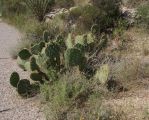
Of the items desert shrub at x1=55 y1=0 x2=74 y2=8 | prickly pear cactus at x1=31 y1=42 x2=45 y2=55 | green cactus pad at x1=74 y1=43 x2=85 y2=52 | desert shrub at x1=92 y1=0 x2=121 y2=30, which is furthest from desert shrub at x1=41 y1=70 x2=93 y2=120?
desert shrub at x1=55 y1=0 x2=74 y2=8

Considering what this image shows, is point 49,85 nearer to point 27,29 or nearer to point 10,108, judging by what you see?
point 10,108

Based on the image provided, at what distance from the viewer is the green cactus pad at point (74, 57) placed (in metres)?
8.84

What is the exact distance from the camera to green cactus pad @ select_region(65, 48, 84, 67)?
29.0 ft

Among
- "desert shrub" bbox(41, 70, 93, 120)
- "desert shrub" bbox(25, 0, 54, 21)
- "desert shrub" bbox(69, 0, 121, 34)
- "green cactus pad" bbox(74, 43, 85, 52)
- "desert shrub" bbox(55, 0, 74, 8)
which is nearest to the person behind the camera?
"desert shrub" bbox(41, 70, 93, 120)

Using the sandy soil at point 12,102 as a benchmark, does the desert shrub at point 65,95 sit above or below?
above

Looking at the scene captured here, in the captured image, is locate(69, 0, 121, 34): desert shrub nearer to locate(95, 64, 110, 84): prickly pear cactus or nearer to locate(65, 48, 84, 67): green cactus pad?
locate(65, 48, 84, 67): green cactus pad

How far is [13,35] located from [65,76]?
23.8 ft

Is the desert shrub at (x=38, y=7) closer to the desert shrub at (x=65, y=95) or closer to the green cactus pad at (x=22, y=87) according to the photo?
the green cactus pad at (x=22, y=87)

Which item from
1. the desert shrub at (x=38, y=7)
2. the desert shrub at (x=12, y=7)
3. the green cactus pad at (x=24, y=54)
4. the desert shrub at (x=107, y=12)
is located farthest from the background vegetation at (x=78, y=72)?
the desert shrub at (x=12, y=7)

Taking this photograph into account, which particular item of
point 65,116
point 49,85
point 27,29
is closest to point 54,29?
point 27,29

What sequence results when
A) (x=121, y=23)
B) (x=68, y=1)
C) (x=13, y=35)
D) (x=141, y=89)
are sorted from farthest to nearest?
1. (x=68, y=1)
2. (x=13, y=35)
3. (x=121, y=23)
4. (x=141, y=89)

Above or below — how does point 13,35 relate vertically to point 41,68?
below

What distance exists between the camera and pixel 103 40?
34.3 feet

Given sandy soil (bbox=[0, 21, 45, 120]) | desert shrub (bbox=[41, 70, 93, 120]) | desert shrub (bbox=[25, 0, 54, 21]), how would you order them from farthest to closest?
desert shrub (bbox=[25, 0, 54, 21]) → sandy soil (bbox=[0, 21, 45, 120]) → desert shrub (bbox=[41, 70, 93, 120])
